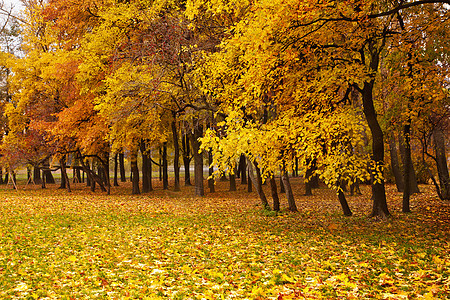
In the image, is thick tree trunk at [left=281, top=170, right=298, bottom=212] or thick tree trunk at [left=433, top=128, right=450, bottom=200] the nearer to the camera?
thick tree trunk at [left=281, top=170, right=298, bottom=212]

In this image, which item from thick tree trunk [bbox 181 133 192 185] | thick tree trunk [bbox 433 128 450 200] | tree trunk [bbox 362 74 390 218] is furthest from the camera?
thick tree trunk [bbox 181 133 192 185]

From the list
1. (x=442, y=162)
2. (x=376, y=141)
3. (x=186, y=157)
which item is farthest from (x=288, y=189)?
(x=186, y=157)

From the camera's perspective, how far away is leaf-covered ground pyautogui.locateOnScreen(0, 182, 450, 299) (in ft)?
16.9

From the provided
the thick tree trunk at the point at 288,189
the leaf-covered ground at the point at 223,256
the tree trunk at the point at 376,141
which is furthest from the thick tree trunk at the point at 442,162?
the thick tree trunk at the point at 288,189

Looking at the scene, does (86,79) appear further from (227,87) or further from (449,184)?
(449,184)

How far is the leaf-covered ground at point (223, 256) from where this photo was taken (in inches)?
203

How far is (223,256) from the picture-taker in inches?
295

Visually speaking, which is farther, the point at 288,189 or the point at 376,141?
the point at 288,189

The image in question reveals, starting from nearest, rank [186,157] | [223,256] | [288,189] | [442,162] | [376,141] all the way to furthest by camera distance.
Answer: [223,256] → [376,141] → [288,189] → [442,162] → [186,157]

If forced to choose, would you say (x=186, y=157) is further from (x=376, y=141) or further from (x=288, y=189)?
(x=376, y=141)

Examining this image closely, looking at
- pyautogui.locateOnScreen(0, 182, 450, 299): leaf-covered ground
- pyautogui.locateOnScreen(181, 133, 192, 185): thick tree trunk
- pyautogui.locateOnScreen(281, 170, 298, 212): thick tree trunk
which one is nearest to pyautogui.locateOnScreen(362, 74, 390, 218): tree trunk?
pyautogui.locateOnScreen(0, 182, 450, 299): leaf-covered ground

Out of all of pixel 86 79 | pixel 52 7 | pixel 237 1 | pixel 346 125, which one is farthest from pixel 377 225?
pixel 52 7

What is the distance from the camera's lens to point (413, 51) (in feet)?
34.7

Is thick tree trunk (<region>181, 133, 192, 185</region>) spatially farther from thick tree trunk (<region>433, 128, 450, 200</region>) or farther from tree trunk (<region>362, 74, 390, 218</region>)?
tree trunk (<region>362, 74, 390, 218</region>)
